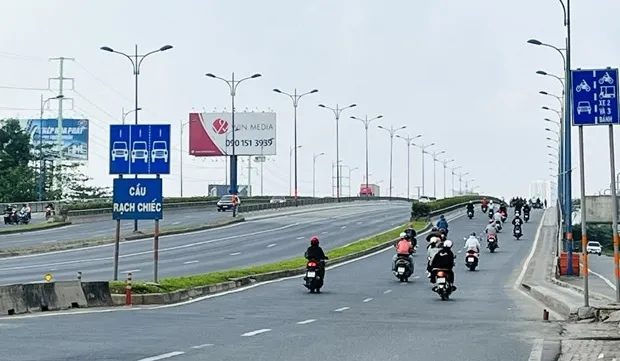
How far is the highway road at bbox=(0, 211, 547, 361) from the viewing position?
603 inches

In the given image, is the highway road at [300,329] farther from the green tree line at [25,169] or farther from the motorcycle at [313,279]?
the green tree line at [25,169]

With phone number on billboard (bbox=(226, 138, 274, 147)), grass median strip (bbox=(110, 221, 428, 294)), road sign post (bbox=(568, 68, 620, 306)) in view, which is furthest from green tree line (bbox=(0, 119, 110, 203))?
road sign post (bbox=(568, 68, 620, 306))

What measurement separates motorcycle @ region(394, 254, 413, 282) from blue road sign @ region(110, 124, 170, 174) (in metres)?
10.4

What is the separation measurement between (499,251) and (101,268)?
872 inches

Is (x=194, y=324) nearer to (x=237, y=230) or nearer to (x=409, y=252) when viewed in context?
(x=409, y=252)

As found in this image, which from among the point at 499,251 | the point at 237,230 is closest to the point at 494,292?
the point at 499,251

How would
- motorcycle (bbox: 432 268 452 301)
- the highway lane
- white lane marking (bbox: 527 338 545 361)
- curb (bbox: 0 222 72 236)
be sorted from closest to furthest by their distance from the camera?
white lane marking (bbox: 527 338 545 361) < motorcycle (bbox: 432 268 452 301) < the highway lane < curb (bbox: 0 222 72 236)

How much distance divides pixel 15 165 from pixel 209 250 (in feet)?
180

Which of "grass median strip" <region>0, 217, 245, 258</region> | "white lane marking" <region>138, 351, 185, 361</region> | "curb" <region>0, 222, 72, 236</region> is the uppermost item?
"curb" <region>0, 222, 72, 236</region>

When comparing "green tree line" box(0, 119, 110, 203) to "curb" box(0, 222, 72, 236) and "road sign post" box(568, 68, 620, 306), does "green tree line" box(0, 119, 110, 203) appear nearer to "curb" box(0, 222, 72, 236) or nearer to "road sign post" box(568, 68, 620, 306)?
"curb" box(0, 222, 72, 236)

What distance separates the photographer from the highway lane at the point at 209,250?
1578 inches

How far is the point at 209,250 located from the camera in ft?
180

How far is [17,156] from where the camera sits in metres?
106

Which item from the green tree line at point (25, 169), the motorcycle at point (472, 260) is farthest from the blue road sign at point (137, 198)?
the green tree line at point (25, 169)
